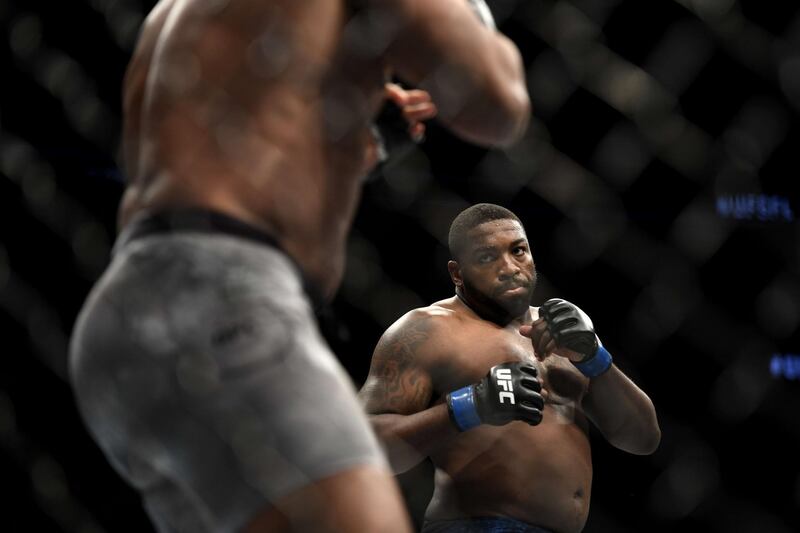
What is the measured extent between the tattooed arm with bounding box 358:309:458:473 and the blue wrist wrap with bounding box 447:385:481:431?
0.02m

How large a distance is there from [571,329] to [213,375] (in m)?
1.44

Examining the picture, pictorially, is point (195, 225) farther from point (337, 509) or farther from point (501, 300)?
point (501, 300)

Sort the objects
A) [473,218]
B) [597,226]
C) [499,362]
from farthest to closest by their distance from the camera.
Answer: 1. [597,226]
2. [473,218]
3. [499,362]

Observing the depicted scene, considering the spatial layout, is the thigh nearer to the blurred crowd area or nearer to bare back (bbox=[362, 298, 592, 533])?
bare back (bbox=[362, 298, 592, 533])

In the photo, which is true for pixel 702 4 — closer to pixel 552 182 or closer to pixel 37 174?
pixel 552 182

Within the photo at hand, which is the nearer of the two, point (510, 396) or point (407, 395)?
point (510, 396)

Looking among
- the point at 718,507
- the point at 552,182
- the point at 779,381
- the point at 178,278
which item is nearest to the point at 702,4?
the point at 552,182

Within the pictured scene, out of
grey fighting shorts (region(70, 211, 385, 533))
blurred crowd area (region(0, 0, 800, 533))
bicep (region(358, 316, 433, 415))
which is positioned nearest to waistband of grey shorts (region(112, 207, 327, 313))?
grey fighting shorts (region(70, 211, 385, 533))

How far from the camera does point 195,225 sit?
947 millimetres

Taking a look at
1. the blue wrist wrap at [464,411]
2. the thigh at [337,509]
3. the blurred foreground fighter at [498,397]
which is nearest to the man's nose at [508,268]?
the blurred foreground fighter at [498,397]

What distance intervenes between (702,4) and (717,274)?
4.19 feet

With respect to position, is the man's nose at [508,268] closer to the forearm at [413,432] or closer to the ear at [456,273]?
the ear at [456,273]

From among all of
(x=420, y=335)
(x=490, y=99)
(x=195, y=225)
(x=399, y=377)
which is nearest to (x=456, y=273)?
(x=420, y=335)

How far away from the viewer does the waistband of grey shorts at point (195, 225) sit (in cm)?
94
